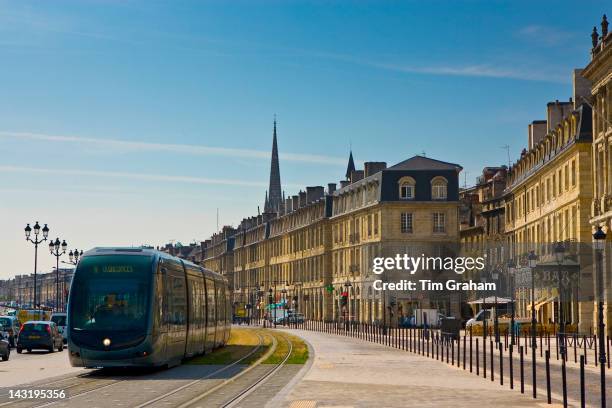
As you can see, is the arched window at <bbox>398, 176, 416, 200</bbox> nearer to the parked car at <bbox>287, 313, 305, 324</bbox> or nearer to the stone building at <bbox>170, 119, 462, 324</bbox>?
the stone building at <bbox>170, 119, 462, 324</bbox>

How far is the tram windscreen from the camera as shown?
2925cm

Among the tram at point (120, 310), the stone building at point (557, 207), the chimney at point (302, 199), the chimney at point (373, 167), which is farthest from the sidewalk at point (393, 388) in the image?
the chimney at point (302, 199)

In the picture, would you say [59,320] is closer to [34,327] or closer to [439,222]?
[34,327]

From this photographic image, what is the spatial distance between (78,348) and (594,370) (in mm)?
15842

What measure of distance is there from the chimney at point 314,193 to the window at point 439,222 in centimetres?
3602

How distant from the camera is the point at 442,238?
104 meters

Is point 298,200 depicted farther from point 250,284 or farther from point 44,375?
point 44,375

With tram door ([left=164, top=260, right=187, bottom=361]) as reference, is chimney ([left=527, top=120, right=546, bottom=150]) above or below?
above

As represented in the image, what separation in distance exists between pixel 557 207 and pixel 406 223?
113ft

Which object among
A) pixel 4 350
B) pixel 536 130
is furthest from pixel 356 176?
pixel 4 350

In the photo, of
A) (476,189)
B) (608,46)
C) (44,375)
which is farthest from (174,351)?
(476,189)

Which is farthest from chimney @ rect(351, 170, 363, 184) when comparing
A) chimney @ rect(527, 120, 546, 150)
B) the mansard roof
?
chimney @ rect(527, 120, 546, 150)

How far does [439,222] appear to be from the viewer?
10488cm

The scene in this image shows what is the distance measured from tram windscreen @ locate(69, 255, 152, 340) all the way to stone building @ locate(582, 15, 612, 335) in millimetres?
29752
